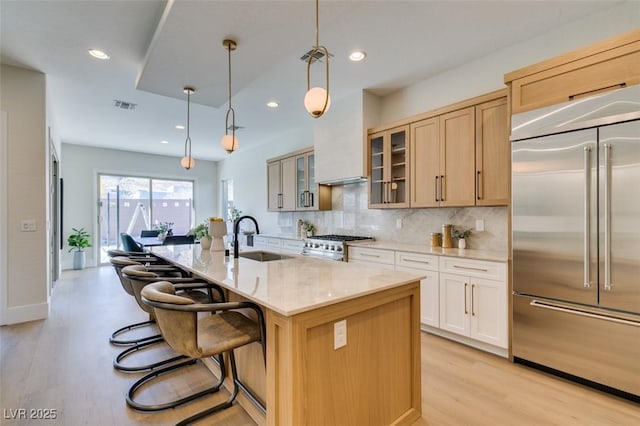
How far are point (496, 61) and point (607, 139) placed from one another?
1462 millimetres

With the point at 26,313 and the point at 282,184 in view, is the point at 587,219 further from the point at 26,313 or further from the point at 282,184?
the point at 26,313

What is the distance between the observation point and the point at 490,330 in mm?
2674

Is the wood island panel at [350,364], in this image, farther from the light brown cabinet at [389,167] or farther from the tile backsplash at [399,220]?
the light brown cabinet at [389,167]

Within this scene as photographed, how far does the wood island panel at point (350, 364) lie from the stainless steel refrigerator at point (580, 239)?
4.00 feet

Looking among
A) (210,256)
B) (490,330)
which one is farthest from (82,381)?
(490,330)

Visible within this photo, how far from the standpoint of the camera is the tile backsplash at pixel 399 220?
317cm

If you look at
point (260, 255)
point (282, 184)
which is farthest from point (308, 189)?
point (260, 255)

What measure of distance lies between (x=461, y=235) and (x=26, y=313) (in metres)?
5.05

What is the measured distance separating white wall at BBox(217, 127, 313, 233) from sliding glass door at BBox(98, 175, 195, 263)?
145 centimetres

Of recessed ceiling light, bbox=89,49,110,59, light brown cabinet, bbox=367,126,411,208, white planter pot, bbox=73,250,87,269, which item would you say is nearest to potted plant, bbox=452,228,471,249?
light brown cabinet, bbox=367,126,411,208

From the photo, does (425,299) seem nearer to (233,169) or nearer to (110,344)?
(110,344)

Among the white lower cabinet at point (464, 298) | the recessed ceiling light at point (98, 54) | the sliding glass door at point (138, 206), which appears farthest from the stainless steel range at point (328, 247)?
the sliding glass door at point (138, 206)

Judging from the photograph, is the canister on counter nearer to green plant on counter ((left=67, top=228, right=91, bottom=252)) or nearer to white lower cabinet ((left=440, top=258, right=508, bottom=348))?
white lower cabinet ((left=440, top=258, right=508, bottom=348))

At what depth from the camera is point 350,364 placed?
155cm
